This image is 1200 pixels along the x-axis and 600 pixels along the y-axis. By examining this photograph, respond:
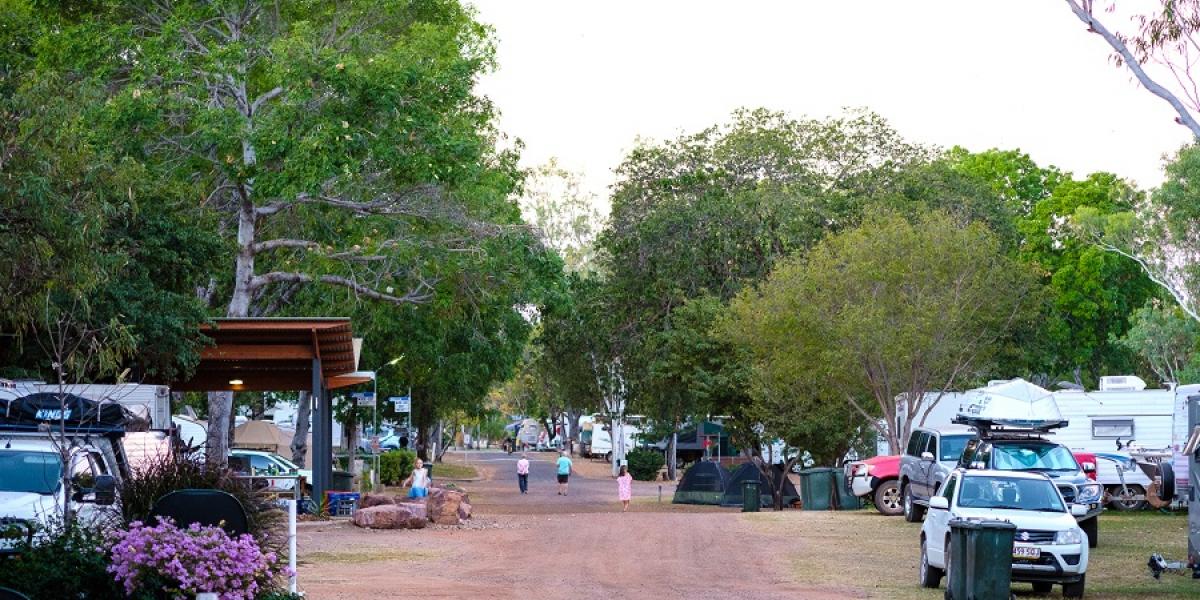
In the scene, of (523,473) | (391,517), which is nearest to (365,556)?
(391,517)

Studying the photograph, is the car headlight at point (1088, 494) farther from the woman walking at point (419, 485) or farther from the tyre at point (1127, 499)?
the woman walking at point (419, 485)

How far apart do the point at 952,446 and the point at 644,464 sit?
1429 inches

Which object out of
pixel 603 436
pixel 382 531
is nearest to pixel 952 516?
pixel 382 531

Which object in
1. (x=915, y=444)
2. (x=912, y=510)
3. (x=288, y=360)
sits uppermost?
(x=288, y=360)

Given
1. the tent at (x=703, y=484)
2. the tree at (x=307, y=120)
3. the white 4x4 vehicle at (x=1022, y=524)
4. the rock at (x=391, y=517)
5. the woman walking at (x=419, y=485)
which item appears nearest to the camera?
the white 4x4 vehicle at (x=1022, y=524)

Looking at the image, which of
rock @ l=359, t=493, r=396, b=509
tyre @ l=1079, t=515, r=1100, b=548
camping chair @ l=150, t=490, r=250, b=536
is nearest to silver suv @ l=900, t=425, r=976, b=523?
tyre @ l=1079, t=515, r=1100, b=548

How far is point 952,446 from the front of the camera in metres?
29.3

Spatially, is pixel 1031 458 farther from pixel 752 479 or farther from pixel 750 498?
pixel 752 479

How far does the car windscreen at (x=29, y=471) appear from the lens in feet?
Result: 56.4

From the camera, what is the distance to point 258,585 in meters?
13.2

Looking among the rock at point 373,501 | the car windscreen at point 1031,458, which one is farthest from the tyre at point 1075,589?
the rock at point 373,501

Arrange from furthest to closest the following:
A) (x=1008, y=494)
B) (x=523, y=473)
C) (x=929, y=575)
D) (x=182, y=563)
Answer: (x=523, y=473) < (x=929, y=575) < (x=1008, y=494) < (x=182, y=563)

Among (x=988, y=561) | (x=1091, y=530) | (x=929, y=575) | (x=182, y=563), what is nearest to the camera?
(x=182, y=563)

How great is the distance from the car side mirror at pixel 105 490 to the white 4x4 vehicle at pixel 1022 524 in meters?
Result: 8.84
